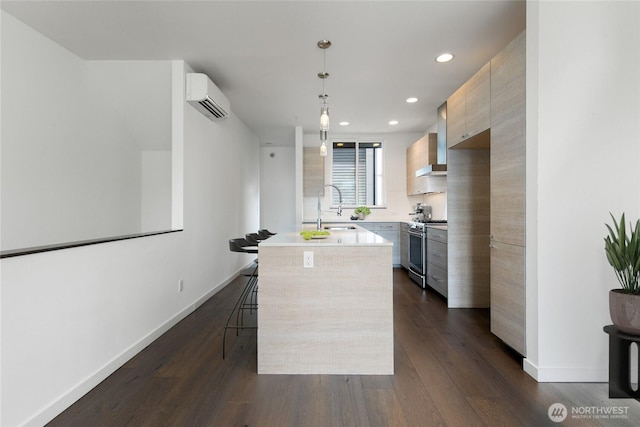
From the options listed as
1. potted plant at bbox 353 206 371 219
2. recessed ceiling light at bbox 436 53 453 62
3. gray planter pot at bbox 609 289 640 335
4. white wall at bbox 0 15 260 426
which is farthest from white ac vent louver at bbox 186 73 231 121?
gray planter pot at bbox 609 289 640 335

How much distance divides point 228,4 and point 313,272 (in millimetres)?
2010

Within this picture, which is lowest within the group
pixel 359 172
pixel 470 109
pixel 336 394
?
pixel 336 394

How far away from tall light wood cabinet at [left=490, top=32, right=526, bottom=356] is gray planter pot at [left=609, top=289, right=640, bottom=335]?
545 millimetres

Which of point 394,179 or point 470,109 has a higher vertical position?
point 470,109

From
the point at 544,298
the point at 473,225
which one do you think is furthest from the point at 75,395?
the point at 473,225

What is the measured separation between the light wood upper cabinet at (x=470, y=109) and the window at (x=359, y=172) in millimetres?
2797

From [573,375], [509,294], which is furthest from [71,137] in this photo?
[573,375]

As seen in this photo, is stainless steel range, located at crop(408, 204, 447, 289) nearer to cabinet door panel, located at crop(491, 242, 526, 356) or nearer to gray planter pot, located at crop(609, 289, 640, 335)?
cabinet door panel, located at crop(491, 242, 526, 356)

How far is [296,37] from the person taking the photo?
9.10 feet

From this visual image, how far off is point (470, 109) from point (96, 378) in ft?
12.3

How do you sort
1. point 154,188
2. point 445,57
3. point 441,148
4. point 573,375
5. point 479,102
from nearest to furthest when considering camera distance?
point 573,375 → point 479,102 → point 445,57 → point 154,188 → point 441,148

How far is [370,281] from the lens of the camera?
219cm

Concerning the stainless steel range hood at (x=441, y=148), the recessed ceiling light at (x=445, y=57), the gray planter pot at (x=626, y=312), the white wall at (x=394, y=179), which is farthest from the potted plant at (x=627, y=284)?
the white wall at (x=394, y=179)

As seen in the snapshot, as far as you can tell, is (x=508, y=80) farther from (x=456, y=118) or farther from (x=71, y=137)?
(x=71, y=137)
